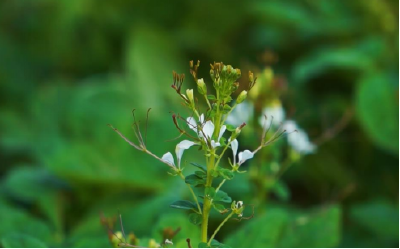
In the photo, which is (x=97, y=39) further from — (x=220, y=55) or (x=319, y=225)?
(x=319, y=225)

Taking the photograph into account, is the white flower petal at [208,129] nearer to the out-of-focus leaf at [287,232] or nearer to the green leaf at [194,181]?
the green leaf at [194,181]

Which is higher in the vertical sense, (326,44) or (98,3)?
(98,3)

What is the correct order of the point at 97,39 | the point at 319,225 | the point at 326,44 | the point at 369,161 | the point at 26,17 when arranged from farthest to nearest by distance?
the point at 26,17
the point at 97,39
the point at 326,44
the point at 369,161
the point at 319,225

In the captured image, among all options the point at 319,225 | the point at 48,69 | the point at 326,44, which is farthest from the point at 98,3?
the point at 319,225

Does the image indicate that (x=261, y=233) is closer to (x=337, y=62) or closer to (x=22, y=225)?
(x=22, y=225)

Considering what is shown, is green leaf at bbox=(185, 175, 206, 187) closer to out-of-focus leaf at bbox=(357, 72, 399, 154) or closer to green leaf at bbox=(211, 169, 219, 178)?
green leaf at bbox=(211, 169, 219, 178)

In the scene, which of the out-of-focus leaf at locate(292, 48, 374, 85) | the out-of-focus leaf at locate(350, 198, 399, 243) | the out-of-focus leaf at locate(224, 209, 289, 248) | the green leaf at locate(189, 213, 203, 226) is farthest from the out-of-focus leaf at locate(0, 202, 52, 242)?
the out-of-focus leaf at locate(292, 48, 374, 85)

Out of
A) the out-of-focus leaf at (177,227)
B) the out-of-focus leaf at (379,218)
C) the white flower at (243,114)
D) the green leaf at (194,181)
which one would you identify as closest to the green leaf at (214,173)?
the green leaf at (194,181)

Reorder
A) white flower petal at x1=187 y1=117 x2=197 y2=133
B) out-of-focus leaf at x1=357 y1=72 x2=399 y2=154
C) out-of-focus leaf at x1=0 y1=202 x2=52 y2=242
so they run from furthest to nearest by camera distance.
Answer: out-of-focus leaf at x1=357 y1=72 x2=399 y2=154 < out-of-focus leaf at x1=0 y1=202 x2=52 y2=242 < white flower petal at x1=187 y1=117 x2=197 y2=133
